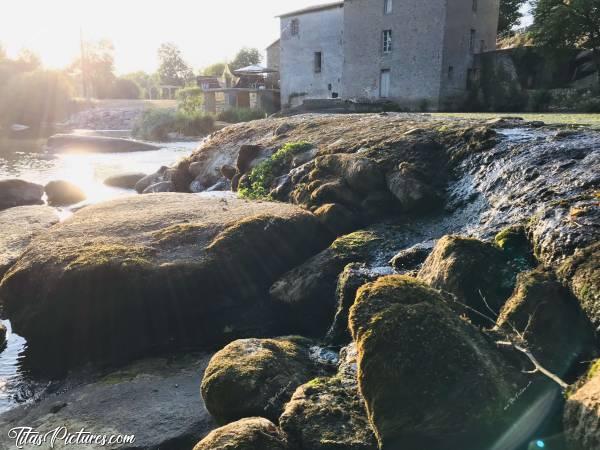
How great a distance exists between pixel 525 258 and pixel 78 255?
6231 millimetres

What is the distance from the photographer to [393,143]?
10320mm

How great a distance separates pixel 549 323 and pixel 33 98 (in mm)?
66106

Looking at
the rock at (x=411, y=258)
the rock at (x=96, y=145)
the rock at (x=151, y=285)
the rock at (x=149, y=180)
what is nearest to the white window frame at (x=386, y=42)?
the rock at (x=96, y=145)

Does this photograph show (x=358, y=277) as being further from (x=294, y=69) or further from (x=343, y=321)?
(x=294, y=69)

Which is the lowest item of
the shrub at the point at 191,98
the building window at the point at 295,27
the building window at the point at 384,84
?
the shrub at the point at 191,98

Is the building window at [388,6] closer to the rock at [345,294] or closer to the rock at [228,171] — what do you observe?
the rock at [228,171]

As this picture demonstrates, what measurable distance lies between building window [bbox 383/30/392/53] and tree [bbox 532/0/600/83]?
9.51 meters

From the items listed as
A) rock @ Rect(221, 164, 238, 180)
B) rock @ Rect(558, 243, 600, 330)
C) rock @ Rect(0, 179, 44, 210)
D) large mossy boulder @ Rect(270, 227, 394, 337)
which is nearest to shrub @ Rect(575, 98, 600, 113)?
rock @ Rect(221, 164, 238, 180)

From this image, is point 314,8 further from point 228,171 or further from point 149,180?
point 228,171

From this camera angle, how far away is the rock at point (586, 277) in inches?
179

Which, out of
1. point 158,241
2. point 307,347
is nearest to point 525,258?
point 307,347

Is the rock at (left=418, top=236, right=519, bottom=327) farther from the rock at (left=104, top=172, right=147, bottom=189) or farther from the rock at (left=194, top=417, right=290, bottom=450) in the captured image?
the rock at (left=104, top=172, right=147, bottom=189)

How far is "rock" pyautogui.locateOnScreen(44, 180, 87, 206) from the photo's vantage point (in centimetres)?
1864

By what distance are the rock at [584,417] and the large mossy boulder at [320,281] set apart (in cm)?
397
